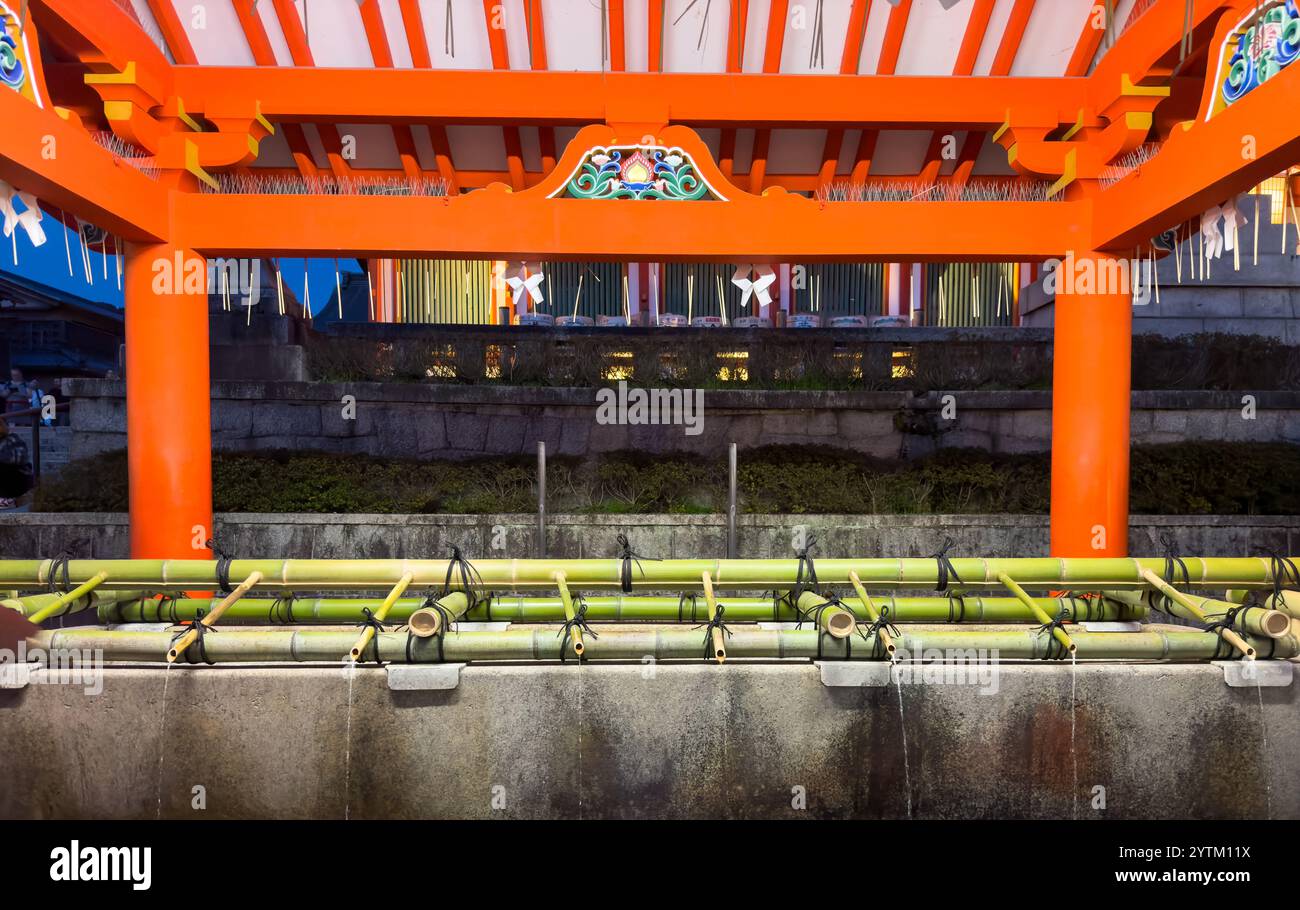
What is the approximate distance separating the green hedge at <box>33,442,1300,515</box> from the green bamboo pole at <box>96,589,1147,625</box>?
7.50 ft

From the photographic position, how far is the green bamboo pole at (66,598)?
3365mm

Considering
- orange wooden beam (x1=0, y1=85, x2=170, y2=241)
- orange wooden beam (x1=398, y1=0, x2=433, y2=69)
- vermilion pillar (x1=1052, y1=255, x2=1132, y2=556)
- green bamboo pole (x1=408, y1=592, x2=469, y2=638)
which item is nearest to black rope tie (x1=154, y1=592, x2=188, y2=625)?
green bamboo pole (x1=408, y1=592, x2=469, y2=638)

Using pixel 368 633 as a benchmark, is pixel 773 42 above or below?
above

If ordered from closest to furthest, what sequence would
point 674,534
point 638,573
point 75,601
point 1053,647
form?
point 1053,647 < point 75,601 < point 638,573 < point 674,534

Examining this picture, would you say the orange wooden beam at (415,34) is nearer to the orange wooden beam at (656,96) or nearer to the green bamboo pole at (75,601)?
the orange wooden beam at (656,96)

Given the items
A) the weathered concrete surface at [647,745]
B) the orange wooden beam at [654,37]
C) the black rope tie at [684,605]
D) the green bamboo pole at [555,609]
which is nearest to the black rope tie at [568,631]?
the weathered concrete surface at [647,745]

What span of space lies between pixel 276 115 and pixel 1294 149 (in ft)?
20.6

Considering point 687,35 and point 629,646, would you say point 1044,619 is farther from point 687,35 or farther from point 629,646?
point 687,35

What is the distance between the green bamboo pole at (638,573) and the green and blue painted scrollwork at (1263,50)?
267cm

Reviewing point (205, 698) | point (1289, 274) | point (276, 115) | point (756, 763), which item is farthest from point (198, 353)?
point (1289, 274)

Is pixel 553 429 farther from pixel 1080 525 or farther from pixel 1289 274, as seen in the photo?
pixel 1289 274

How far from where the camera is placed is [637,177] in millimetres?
4914

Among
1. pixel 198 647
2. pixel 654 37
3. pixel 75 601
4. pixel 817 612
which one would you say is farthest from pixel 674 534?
pixel 75 601

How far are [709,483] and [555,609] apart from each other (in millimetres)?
3326
